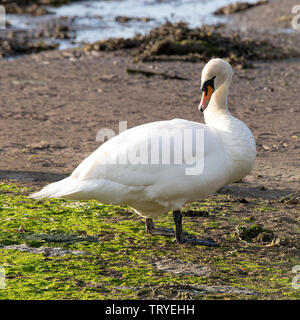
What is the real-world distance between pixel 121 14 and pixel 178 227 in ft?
48.4

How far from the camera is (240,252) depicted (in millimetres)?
5379

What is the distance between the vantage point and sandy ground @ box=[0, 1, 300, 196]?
8094mm

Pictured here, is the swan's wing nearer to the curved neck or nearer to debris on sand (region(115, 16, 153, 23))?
the curved neck

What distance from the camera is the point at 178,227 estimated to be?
5.49 meters

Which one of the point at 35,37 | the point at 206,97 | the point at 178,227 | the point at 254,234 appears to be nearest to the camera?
the point at 178,227

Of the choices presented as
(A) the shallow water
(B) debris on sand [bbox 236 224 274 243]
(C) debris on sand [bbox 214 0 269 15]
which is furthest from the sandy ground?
(C) debris on sand [bbox 214 0 269 15]

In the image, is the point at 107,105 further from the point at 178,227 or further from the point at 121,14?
the point at 121,14

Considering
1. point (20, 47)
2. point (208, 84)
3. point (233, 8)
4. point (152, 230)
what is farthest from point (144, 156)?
point (233, 8)

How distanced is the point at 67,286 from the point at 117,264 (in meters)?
0.55

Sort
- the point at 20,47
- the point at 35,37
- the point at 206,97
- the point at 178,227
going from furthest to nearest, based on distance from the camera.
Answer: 1. the point at 35,37
2. the point at 20,47
3. the point at 206,97
4. the point at 178,227

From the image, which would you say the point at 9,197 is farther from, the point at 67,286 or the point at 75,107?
the point at 75,107

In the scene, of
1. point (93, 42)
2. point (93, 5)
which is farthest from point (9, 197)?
point (93, 5)

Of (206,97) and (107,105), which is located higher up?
(206,97)

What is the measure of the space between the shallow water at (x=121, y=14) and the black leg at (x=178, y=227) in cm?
997
